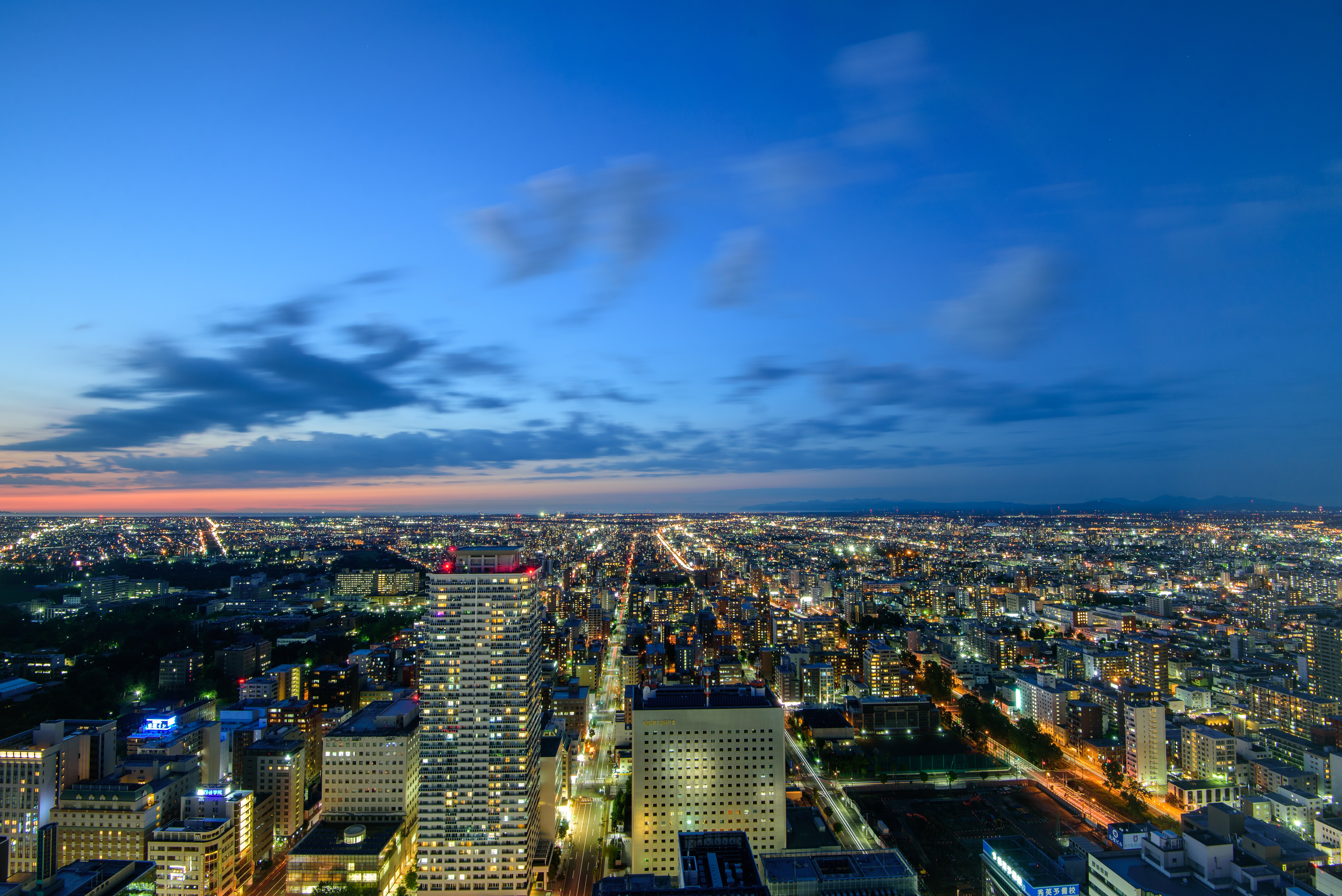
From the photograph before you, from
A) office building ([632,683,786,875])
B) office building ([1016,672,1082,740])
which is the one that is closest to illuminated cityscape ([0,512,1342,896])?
office building ([632,683,786,875])

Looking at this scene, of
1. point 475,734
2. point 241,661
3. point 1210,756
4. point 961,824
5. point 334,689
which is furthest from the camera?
point 241,661

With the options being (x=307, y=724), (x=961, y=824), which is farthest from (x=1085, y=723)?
(x=307, y=724)

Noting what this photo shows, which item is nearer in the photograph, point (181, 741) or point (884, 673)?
point (181, 741)

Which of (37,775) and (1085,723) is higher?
(37,775)

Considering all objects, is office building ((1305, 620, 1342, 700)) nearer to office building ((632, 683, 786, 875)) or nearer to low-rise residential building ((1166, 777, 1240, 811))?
low-rise residential building ((1166, 777, 1240, 811))

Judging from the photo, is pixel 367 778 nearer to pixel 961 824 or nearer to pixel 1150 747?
pixel 961 824

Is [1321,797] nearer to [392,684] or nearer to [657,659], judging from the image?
[657,659]
